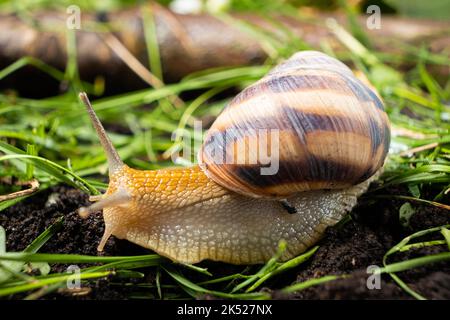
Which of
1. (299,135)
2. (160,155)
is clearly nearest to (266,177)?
(299,135)

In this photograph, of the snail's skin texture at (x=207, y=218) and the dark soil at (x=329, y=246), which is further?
the snail's skin texture at (x=207, y=218)

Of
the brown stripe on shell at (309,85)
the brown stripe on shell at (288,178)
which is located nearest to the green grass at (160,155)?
the brown stripe on shell at (288,178)

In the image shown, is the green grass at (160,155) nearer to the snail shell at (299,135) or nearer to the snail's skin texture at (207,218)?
the snail's skin texture at (207,218)

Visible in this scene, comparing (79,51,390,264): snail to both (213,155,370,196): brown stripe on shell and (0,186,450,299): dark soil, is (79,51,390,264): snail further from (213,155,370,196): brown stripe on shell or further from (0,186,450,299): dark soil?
(0,186,450,299): dark soil

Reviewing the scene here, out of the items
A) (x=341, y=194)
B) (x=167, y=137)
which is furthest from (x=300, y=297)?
(x=167, y=137)

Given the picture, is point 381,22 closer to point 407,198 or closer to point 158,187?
point 407,198

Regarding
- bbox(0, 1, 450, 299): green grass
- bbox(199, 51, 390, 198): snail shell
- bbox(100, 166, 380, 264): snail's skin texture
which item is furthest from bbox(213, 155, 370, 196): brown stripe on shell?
bbox(0, 1, 450, 299): green grass
